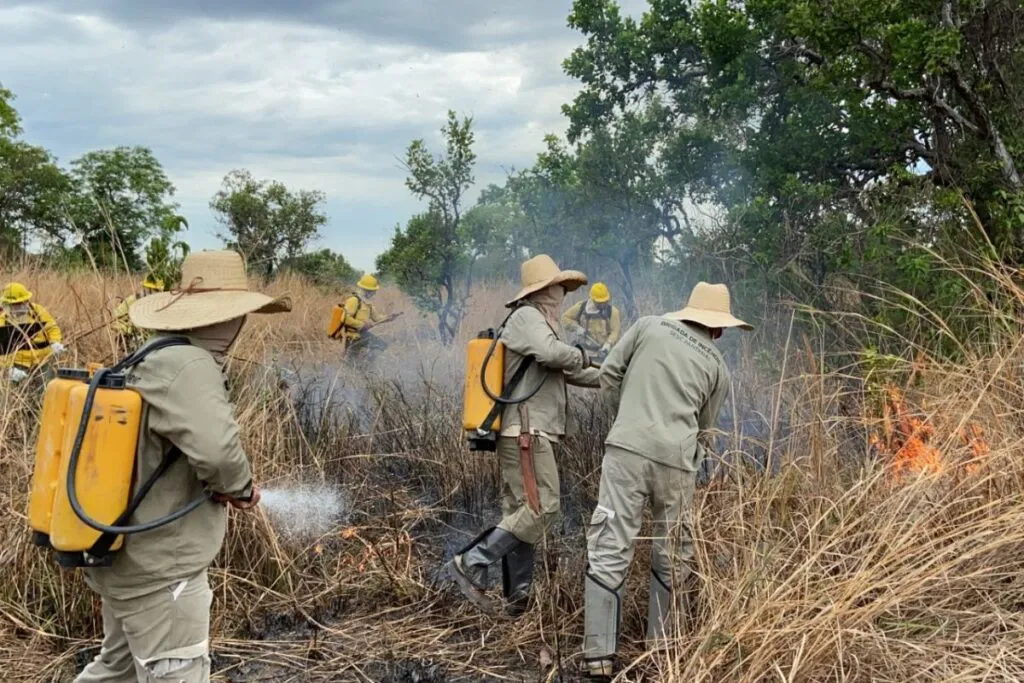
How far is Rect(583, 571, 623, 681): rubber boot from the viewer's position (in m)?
3.76

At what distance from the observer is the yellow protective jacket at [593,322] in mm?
9484

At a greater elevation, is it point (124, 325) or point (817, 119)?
point (817, 119)

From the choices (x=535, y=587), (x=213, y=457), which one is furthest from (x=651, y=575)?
(x=213, y=457)

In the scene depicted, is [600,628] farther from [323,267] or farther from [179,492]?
[323,267]

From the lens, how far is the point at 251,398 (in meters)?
5.84

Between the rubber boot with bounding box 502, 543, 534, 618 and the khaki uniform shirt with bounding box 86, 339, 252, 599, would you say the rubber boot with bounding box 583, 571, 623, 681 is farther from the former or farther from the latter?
the khaki uniform shirt with bounding box 86, 339, 252, 599

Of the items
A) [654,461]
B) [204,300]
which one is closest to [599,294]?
[654,461]

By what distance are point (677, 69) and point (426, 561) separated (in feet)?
21.2

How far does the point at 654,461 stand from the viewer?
3947mm

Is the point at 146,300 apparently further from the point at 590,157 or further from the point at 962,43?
the point at 590,157

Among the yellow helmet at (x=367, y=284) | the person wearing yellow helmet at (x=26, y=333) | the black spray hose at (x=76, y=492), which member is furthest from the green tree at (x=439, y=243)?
the black spray hose at (x=76, y=492)

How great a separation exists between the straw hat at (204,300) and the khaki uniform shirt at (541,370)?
167 cm

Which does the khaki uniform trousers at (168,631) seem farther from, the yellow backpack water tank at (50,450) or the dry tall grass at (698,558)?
the dry tall grass at (698,558)

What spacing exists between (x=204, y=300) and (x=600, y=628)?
2.24 m
